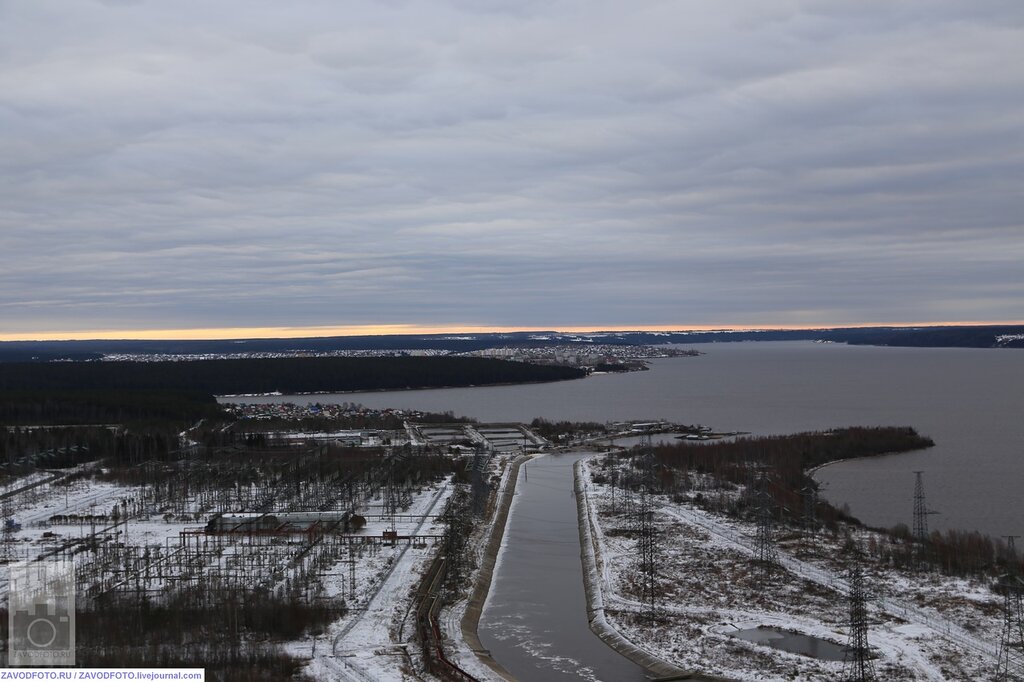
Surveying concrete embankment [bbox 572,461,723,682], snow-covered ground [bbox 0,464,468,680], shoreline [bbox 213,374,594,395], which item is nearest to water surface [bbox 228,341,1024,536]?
shoreline [bbox 213,374,594,395]

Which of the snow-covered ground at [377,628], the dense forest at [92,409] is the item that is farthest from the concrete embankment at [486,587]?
the dense forest at [92,409]

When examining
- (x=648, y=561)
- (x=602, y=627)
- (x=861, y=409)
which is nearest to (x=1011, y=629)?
(x=602, y=627)

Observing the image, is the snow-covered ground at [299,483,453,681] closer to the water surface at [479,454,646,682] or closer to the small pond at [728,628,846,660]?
the water surface at [479,454,646,682]

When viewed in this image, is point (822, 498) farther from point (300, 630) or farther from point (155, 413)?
point (155, 413)

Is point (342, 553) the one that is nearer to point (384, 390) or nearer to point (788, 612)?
point (788, 612)

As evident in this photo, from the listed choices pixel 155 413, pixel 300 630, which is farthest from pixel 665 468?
pixel 155 413

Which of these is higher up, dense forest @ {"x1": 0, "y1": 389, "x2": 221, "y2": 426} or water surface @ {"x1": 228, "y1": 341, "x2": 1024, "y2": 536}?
dense forest @ {"x1": 0, "y1": 389, "x2": 221, "y2": 426}
